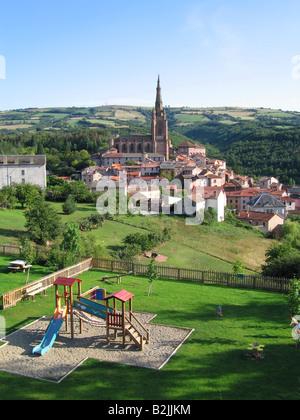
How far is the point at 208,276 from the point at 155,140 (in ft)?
321

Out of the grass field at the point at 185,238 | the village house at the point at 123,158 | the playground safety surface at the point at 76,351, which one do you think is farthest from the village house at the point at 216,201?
the playground safety surface at the point at 76,351

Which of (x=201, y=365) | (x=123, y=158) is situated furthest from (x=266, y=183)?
(x=201, y=365)

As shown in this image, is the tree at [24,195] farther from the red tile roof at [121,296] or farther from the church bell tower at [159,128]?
the church bell tower at [159,128]

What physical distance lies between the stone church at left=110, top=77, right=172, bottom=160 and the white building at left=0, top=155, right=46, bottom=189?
2128 inches

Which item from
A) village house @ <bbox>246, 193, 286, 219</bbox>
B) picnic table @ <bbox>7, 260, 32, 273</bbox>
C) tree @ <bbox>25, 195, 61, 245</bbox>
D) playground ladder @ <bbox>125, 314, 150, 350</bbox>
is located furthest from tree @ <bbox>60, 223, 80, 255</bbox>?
village house @ <bbox>246, 193, 286, 219</bbox>

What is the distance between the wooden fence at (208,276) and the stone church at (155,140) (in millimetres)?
92275

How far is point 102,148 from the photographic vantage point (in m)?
124

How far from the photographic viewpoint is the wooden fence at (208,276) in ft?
59.9

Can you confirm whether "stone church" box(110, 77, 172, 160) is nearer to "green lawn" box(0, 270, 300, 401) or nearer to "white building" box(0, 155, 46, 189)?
"white building" box(0, 155, 46, 189)

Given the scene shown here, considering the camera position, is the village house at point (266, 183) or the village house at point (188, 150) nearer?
the village house at point (266, 183)

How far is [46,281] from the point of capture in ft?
57.1
